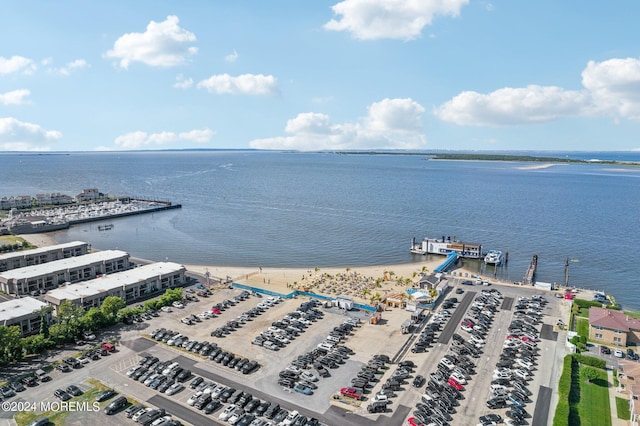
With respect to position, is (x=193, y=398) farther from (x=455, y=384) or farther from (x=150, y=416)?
(x=455, y=384)

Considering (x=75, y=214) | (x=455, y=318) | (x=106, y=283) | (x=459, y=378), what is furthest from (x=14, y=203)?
(x=459, y=378)

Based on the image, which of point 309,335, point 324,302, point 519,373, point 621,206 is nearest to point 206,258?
point 324,302

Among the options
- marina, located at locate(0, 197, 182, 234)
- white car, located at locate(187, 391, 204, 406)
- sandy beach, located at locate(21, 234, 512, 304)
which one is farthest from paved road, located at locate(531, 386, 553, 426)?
marina, located at locate(0, 197, 182, 234)

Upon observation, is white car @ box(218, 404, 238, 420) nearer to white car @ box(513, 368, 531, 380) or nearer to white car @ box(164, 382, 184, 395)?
white car @ box(164, 382, 184, 395)

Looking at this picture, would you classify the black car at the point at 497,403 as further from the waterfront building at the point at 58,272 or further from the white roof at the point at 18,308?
the waterfront building at the point at 58,272

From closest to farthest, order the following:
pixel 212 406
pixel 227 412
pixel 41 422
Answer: pixel 41 422 < pixel 227 412 < pixel 212 406
